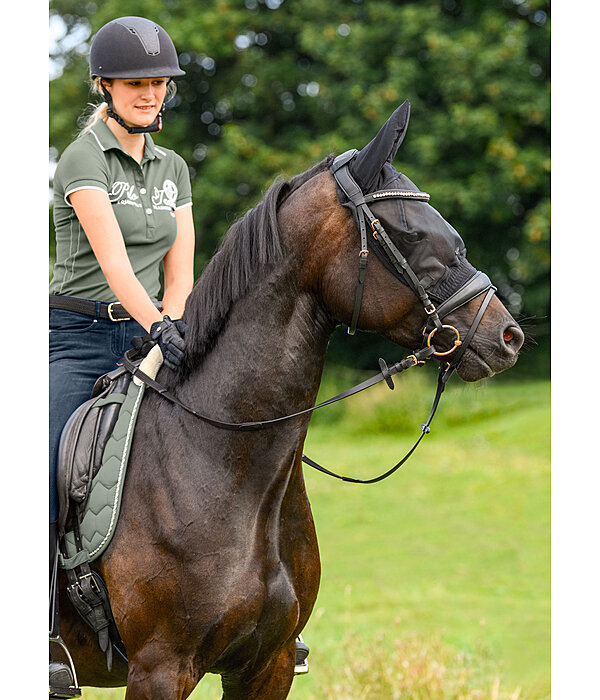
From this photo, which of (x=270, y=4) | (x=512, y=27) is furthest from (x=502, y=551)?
(x=270, y=4)

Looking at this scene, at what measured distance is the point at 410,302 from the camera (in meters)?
2.88

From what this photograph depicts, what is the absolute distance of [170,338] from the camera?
315cm

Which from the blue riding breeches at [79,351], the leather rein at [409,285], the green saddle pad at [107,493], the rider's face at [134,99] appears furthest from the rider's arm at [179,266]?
the leather rein at [409,285]

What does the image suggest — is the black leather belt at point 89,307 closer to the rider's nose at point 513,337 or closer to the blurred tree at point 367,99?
the rider's nose at point 513,337

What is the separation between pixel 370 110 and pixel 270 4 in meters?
4.76

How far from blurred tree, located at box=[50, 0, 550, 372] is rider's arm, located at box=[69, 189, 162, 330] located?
38.9 feet

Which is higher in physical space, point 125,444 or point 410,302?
point 410,302

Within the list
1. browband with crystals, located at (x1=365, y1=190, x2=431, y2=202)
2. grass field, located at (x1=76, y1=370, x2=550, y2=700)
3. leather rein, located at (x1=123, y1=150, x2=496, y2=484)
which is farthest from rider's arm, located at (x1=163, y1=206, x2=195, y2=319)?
grass field, located at (x1=76, y1=370, x2=550, y2=700)

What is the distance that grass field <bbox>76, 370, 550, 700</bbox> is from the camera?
231 inches

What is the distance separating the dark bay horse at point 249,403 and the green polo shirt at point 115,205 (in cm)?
53

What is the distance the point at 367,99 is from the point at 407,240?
559 inches

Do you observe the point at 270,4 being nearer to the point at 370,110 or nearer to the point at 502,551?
the point at 370,110

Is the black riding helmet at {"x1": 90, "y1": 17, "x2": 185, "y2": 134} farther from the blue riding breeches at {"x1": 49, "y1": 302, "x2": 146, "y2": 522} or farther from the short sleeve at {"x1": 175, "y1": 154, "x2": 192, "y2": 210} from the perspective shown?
the blue riding breeches at {"x1": 49, "y1": 302, "x2": 146, "y2": 522}
